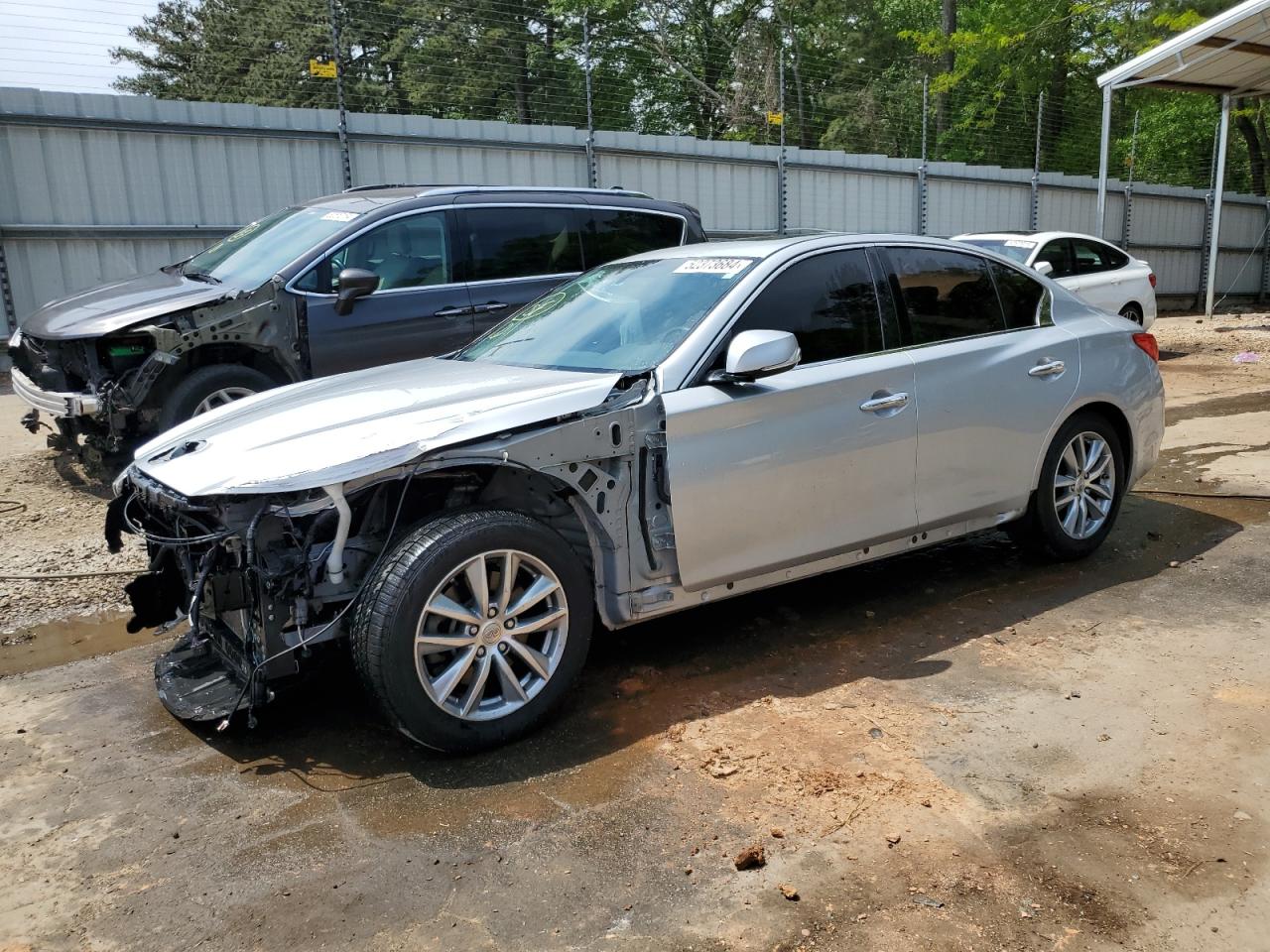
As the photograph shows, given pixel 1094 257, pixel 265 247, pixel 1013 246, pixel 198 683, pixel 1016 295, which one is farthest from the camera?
pixel 1094 257

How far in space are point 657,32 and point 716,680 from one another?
27094 millimetres

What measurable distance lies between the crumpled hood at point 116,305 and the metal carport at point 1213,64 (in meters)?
14.7

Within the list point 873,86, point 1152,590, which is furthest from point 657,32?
point 1152,590

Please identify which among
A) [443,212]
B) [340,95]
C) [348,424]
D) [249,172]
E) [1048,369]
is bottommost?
[1048,369]

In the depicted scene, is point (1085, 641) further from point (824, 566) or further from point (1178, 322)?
point (1178, 322)

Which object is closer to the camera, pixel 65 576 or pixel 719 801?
pixel 719 801

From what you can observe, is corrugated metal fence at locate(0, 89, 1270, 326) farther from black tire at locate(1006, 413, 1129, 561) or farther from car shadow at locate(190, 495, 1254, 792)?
car shadow at locate(190, 495, 1254, 792)

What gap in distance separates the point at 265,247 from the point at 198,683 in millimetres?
4517

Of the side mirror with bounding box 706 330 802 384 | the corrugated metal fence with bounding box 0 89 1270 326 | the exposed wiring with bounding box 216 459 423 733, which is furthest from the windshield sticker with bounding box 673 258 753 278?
the corrugated metal fence with bounding box 0 89 1270 326

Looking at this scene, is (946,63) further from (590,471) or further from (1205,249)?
(590,471)

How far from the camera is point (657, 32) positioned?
2805 cm

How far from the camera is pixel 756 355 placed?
390 centimetres

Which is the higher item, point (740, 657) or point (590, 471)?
point (590, 471)

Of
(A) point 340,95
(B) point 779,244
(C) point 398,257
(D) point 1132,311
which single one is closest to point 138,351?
(C) point 398,257
